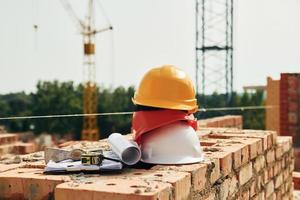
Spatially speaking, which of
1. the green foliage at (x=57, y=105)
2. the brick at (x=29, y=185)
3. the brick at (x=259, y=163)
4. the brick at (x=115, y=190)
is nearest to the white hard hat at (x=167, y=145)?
the brick at (x=115, y=190)

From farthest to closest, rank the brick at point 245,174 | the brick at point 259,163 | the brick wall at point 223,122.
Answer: the brick wall at point 223,122, the brick at point 259,163, the brick at point 245,174

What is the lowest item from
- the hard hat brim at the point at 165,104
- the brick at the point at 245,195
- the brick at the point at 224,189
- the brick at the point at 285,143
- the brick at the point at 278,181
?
the brick at the point at 278,181

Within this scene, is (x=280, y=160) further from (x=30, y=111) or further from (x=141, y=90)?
(x=30, y=111)

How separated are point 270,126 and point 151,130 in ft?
29.1

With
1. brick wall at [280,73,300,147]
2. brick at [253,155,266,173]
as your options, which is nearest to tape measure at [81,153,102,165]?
brick at [253,155,266,173]

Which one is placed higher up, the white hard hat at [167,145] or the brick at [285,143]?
the white hard hat at [167,145]

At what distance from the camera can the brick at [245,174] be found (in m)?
3.59

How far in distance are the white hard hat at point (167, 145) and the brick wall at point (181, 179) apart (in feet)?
0.21

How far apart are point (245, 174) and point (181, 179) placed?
1.48 m

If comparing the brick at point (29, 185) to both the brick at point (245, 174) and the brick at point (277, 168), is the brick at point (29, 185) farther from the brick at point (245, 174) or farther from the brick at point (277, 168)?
the brick at point (277, 168)

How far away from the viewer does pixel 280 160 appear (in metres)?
5.04

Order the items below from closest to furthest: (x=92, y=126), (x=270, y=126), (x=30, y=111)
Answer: (x=270, y=126) < (x=92, y=126) < (x=30, y=111)

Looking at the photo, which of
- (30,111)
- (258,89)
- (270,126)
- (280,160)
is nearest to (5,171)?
(280,160)

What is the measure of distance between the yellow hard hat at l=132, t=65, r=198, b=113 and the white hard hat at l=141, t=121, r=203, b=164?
13cm
